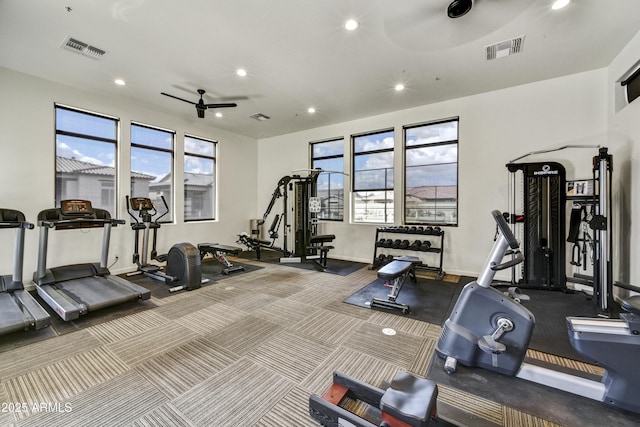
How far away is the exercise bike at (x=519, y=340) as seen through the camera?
5.48ft

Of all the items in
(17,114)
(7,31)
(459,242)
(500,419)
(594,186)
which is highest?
(7,31)

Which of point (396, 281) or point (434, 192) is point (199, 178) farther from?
point (434, 192)

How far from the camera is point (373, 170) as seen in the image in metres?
6.23

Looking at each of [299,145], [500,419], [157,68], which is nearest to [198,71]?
[157,68]

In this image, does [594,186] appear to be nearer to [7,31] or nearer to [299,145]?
[299,145]

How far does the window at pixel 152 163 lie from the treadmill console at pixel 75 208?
1.28 meters

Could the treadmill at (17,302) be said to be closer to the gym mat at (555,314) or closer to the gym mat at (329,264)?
the gym mat at (329,264)

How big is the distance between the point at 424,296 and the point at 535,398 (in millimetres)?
2061

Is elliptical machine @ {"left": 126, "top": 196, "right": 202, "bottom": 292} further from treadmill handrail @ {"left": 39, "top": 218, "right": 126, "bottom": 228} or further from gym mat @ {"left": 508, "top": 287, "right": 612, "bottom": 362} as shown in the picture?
gym mat @ {"left": 508, "top": 287, "right": 612, "bottom": 362}

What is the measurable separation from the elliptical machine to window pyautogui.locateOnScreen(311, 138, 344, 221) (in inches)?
134

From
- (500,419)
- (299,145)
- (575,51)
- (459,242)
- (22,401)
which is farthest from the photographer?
(299,145)

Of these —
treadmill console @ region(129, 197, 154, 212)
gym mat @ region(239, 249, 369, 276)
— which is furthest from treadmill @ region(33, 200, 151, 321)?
gym mat @ region(239, 249, 369, 276)

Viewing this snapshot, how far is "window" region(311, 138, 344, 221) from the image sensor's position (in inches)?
265

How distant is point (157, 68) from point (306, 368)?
4.58m
